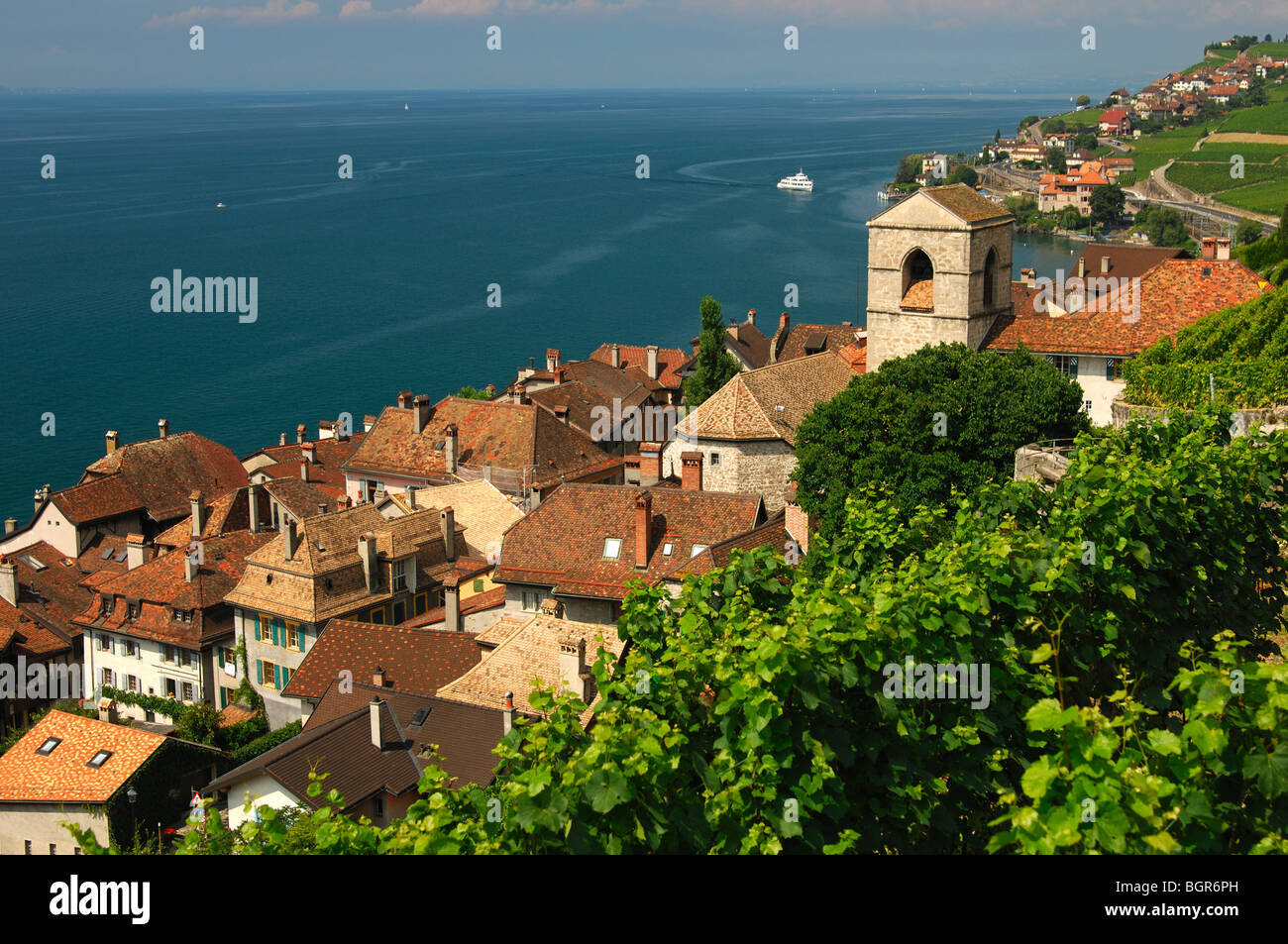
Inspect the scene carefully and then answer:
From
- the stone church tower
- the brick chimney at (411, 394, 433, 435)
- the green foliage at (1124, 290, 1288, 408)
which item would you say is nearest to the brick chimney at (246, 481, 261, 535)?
the brick chimney at (411, 394, 433, 435)

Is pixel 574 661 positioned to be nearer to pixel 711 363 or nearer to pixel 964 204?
pixel 964 204

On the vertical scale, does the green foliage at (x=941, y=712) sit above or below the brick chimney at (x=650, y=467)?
above

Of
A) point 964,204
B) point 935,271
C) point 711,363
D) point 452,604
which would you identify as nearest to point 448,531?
point 452,604

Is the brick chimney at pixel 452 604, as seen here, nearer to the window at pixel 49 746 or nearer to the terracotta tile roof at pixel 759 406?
the terracotta tile roof at pixel 759 406

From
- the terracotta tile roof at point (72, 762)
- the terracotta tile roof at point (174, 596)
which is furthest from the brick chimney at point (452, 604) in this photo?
the terracotta tile roof at point (72, 762)
